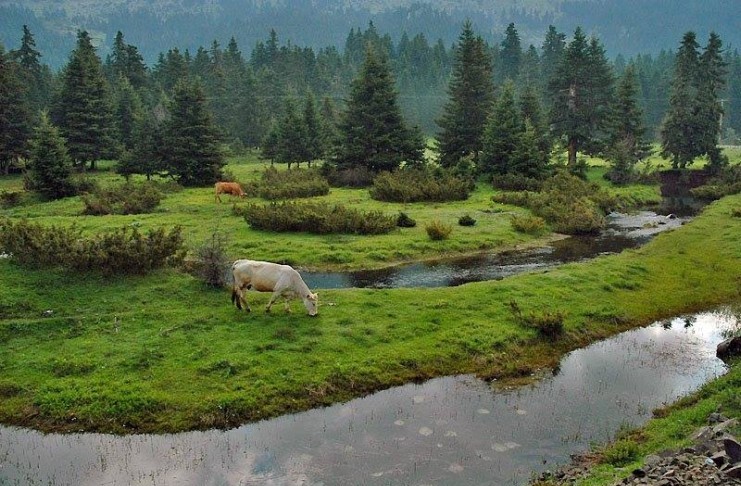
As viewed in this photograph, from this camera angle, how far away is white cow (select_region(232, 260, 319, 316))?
20.0 meters

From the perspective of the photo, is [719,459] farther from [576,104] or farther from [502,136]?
[576,104]

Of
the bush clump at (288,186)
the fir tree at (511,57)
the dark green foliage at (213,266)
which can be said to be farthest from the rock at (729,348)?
the fir tree at (511,57)

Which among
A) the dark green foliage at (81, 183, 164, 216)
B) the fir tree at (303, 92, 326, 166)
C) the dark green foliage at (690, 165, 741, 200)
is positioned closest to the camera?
the dark green foliage at (81, 183, 164, 216)

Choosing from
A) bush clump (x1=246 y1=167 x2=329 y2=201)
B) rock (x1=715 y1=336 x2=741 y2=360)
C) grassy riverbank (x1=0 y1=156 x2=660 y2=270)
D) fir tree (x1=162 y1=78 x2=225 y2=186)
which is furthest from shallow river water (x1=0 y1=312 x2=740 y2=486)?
fir tree (x1=162 y1=78 x2=225 y2=186)

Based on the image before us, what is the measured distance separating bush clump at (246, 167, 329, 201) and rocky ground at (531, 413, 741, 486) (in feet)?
115

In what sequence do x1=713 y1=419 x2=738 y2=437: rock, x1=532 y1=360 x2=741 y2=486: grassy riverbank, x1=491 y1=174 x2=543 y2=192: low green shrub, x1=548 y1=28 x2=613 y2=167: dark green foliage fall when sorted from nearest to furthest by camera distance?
x1=532 y1=360 x2=741 y2=486: grassy riverbank, x1=713 y1=419 x2=738 y2=437: rock, x1=491 y1=174 x2=543 y2=192: low green shrub, x1=548 y1=28 x2=613 y2=167: dark green foliage

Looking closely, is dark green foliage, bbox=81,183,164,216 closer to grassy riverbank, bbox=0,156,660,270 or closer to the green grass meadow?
grassy riverbank, bbox=0,156,660,270

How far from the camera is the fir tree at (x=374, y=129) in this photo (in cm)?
5709

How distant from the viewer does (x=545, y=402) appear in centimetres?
1631

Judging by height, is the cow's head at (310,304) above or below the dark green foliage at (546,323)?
above

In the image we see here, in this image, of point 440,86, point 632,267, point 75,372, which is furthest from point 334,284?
point 440,86

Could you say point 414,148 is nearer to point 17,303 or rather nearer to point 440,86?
point 17,303

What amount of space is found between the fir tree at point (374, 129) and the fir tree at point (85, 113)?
25.4 m

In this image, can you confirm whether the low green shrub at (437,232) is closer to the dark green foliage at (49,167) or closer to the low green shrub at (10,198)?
the dark green foliage at (49,167)
